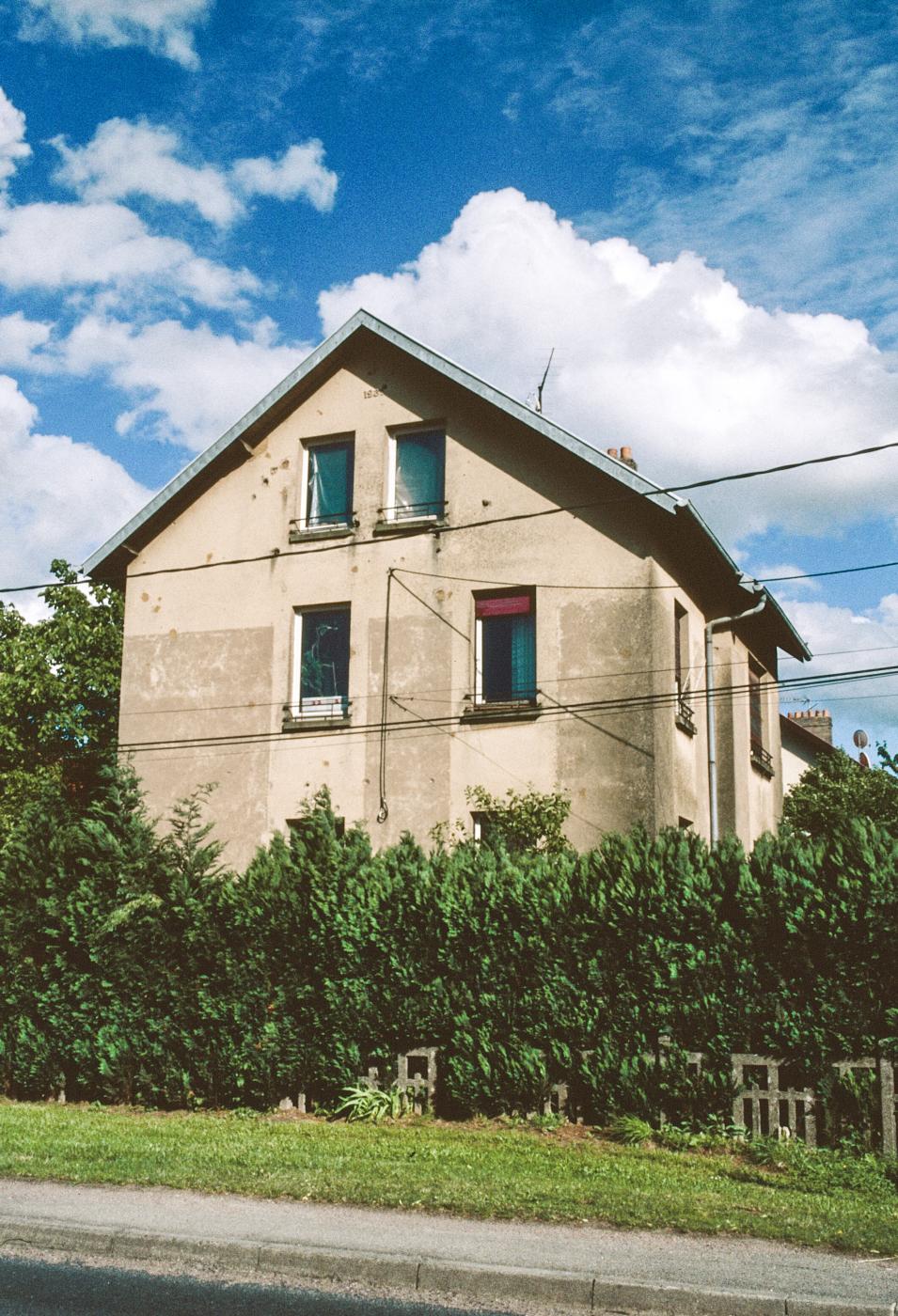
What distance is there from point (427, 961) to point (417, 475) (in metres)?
10.6

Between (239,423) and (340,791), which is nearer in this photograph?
(340,791)

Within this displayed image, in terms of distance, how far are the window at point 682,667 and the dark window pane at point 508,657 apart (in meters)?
2.35

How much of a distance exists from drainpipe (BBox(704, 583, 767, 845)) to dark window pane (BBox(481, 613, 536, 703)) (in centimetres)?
306

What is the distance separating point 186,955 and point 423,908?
288 centimetres

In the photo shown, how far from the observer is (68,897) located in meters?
14.2

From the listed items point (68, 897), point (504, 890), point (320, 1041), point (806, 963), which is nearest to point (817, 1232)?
point (806, 963)

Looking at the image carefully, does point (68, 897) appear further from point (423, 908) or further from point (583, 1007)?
point (583, 1007)

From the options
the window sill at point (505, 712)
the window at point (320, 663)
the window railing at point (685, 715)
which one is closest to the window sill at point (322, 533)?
the window at point (320, 663)

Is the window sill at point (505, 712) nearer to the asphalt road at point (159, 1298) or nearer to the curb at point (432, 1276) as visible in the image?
the curb at point (432, 1276)

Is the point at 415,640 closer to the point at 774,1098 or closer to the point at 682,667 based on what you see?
the point at 682,667

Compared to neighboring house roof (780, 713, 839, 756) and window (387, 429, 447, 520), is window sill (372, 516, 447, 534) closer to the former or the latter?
window (387, 429, 447, 520)

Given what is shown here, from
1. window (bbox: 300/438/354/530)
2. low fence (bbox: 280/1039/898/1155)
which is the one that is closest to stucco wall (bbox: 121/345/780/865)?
window (bbox: 300/438/354/530)

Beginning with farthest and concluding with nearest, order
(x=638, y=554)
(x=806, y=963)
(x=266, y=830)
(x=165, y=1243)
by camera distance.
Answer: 1. (x=266, y=830)
2. (x=638, y=554)
3. (x=806, y=963)
4. (x=165, y=1243)

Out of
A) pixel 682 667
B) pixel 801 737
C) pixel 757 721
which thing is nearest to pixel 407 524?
pixel 682 667
